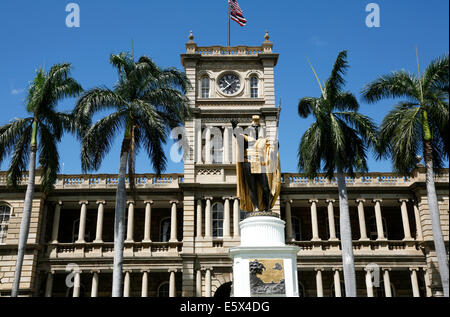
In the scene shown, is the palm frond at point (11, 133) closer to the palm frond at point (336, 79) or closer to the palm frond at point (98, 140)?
the palm frond at point (98, 140)

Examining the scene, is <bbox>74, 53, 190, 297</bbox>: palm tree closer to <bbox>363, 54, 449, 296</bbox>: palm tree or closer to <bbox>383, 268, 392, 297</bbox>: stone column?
<bbox>363, 54, 449, 296</bbox>: palm tree

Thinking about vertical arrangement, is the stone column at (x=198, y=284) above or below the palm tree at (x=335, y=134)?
below

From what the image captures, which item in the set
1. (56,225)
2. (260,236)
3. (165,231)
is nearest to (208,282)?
(165,231)

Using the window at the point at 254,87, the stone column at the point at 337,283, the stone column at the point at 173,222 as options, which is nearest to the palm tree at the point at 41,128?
the stone column at the point at 173,222

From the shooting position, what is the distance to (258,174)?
40.5 feet

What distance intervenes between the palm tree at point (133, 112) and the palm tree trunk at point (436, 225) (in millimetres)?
10202

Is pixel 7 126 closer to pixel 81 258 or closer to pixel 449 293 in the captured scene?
pixel 81 258

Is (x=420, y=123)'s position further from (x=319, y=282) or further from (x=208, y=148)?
(x=208, y=148)

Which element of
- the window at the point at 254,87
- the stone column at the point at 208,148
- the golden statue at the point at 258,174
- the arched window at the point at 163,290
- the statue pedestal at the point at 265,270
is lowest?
the statue pedestal at the point at 265,270

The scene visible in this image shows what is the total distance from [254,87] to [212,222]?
961 cm

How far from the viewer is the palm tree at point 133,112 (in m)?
19.1

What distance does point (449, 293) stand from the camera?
55.7ft
